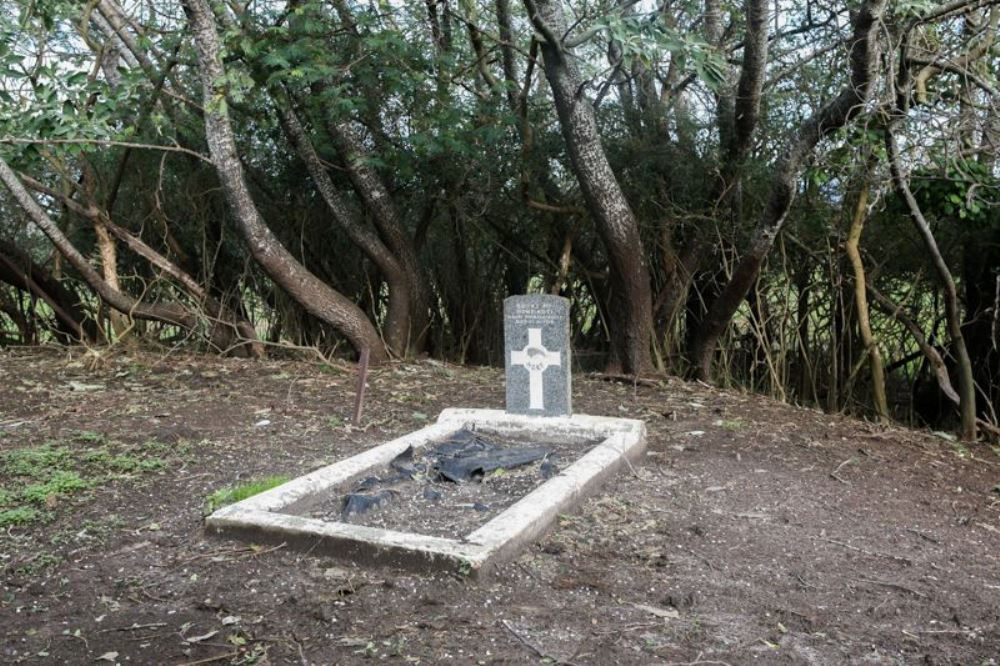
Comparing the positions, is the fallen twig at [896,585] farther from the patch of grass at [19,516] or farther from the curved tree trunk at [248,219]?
the curved tree trunk at [248,219]

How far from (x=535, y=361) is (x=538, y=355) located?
1.8 inches

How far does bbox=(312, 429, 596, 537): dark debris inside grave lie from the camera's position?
4.51m

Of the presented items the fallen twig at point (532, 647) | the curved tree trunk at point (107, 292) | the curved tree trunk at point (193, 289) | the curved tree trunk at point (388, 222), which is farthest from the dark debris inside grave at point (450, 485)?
the curved tree trunk at point (107, 292)

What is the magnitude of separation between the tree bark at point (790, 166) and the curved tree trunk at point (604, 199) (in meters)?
0.65

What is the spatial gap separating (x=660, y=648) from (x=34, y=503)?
3.16 m

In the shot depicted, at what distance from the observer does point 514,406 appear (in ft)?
20.6

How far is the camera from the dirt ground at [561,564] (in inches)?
130

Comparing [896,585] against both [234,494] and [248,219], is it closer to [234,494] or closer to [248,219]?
[234,494]

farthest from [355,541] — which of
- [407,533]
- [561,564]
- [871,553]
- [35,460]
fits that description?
[35,460]

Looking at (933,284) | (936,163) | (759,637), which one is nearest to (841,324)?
(933,284)

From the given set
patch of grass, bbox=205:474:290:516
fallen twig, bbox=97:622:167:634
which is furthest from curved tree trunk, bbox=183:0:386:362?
fallen twig, bbox=97:622:167:634

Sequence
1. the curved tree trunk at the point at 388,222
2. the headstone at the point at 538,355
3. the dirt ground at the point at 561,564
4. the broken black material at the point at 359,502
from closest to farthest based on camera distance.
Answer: the dirt ground at the point at 561,564 < the broken black material at the point at 359,502 < the headstone at the point at 538,355 < the curved tree trunk at the point at 388,222

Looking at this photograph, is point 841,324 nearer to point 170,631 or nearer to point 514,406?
point 514,406

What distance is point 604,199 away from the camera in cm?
812
